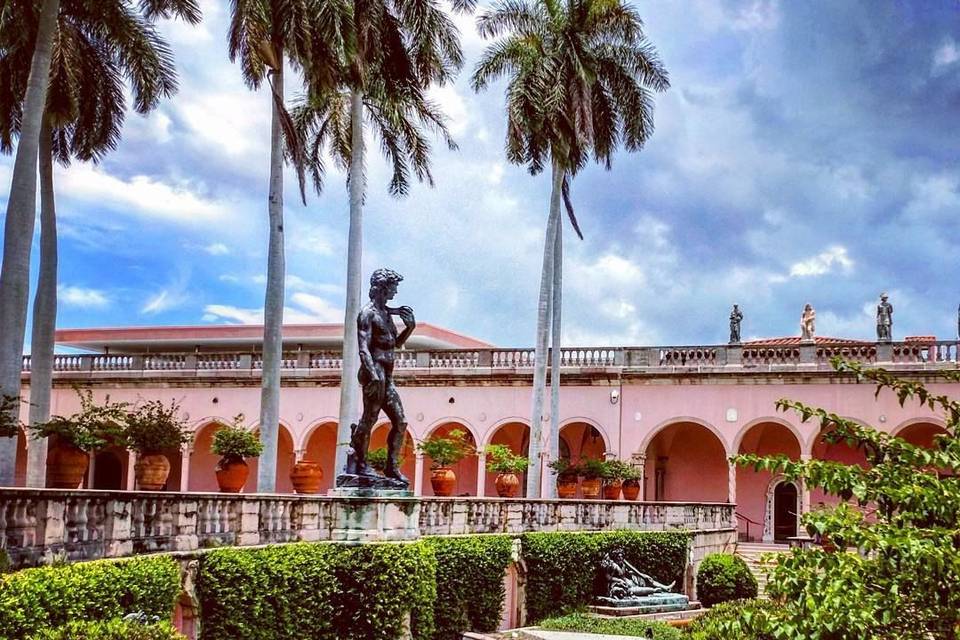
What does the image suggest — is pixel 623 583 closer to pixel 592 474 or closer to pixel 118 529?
pixel 592 474

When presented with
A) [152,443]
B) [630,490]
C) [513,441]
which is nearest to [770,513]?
[630,490]

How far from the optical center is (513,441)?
3394 cm

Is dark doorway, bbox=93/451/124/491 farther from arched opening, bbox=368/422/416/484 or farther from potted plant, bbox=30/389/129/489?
potted plant, bbox=30/389/129/489

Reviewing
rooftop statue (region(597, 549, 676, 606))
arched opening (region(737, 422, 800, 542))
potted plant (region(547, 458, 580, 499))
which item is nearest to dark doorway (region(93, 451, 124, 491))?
potted plant (region(547, 458, 580, 499))

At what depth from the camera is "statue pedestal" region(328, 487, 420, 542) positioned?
13.3 m

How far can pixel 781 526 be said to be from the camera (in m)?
30.9

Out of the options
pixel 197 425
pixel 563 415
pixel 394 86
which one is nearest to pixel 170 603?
pixel 394 86

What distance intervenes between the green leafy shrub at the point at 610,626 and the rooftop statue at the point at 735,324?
1342 cm

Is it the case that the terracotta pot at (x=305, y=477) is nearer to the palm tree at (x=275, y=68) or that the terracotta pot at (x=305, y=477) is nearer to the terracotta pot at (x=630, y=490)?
the palm tree at (x=275, y=68)

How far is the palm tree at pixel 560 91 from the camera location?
2511 centimetres

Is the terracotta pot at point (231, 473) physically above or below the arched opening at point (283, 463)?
above

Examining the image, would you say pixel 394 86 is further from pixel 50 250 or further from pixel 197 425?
pixel 197 425

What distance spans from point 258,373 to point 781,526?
53.6ft

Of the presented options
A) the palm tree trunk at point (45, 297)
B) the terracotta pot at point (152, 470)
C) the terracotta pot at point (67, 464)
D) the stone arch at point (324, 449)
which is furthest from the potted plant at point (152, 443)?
the stone arch at point (324, 449)
